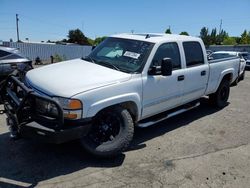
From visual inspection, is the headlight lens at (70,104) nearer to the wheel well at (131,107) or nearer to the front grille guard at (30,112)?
the front grille guard at (30,112)

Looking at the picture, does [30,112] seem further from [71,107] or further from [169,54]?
[169,54]

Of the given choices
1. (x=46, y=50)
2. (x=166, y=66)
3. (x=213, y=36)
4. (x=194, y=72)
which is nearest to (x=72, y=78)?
(x=166, y=66)

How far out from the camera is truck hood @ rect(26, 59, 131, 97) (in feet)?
11.8

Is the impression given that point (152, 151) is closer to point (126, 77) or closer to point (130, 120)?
point (130, 120)

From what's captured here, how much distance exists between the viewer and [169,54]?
5020 mm

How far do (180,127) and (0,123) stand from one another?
3762mm

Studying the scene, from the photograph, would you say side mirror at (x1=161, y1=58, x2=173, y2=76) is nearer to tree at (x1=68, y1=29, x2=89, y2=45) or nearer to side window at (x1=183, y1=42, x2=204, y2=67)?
side window at (x1=183, y1=42, x2=204, y2=67)

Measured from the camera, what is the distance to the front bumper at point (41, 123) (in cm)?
335

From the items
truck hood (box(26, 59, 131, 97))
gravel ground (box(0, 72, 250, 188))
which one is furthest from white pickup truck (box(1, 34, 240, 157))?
gravel ground (box(0, 72, 250, 188))

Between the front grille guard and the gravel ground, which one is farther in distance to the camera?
the gravel ground

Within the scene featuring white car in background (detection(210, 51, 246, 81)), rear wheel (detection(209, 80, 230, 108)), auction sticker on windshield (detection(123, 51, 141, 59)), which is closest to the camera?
auction sticker on windshield (detection(123, 51, 141, 59))

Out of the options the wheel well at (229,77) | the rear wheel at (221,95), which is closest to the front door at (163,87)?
the rear wheel at (221,95)

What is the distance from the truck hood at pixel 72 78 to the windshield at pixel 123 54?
207 mm

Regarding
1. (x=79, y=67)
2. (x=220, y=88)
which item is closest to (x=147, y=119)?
(x=79, y=67)
